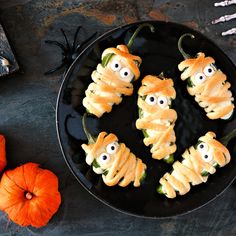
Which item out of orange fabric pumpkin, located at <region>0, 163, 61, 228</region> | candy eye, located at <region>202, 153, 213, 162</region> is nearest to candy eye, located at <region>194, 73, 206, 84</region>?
Result: candy eye, located at <region>202, 153, 213, 162</region>

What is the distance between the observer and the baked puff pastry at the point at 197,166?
1.61m

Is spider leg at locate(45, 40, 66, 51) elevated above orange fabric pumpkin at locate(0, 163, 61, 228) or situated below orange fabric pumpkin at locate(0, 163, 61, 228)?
above

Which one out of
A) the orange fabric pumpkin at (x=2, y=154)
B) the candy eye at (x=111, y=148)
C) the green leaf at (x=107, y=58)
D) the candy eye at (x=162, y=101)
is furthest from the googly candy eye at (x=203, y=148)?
the orange fabric pumpkin at (x=2, y=154)

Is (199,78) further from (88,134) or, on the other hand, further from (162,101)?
(88,134)

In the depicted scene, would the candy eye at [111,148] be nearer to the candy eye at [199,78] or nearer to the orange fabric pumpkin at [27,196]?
the orange fabric pumpkin at [27,196]

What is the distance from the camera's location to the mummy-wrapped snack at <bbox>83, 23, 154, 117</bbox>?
157 cm

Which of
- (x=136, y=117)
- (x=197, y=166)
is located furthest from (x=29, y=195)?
(x=197, y=166)

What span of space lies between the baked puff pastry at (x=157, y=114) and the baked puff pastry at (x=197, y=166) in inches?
2.7

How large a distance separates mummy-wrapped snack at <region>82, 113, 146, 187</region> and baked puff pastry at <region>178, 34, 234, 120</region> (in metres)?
0.29

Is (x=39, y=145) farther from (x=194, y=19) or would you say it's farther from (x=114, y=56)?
(x=194, y=19)

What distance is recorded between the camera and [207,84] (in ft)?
5.24

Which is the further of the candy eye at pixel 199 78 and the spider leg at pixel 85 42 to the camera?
the spider leg at pixel 85 42

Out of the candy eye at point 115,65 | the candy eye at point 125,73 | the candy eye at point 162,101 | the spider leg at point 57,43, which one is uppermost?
the spider leg at point 57,43

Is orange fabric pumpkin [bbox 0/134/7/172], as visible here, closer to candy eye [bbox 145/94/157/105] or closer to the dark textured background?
the dark textured background
